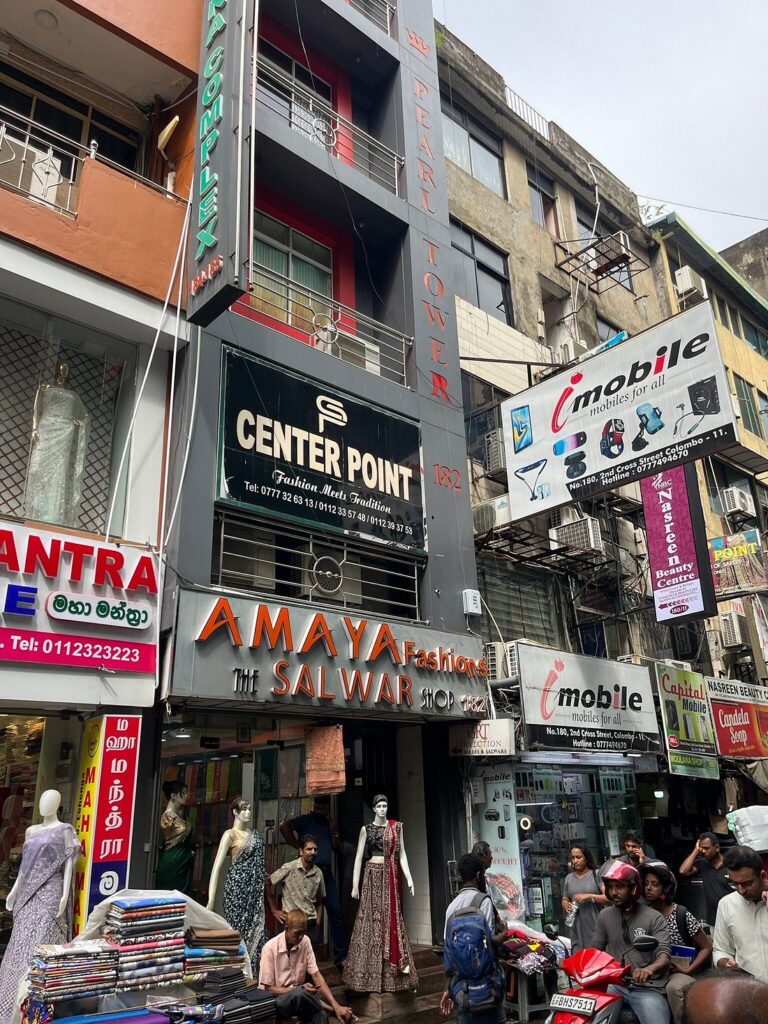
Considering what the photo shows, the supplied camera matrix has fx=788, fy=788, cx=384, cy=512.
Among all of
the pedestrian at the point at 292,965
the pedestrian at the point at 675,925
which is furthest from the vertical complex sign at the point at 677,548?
the pedestrian at the point at 292,965

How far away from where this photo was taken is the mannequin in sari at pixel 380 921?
29.4 ft

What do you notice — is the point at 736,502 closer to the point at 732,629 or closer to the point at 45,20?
the point at 732,629

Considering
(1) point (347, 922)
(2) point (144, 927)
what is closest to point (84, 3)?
(2) point (144, 927)

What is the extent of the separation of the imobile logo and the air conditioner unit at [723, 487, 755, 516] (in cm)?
1199

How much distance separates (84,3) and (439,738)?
10.3 m

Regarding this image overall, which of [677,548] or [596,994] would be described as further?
[677,548]

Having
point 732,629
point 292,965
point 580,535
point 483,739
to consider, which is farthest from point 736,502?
point 292,965

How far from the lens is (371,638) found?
32.1 feet

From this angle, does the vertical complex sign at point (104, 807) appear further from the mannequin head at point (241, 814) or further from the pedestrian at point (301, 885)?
the pedestrian at point (301, 885)

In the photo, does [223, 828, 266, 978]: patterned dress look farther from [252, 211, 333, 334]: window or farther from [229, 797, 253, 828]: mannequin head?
[252, 211, 333, 334]: window

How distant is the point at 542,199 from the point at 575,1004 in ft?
60.8

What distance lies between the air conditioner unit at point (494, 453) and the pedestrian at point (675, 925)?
30.2 ft

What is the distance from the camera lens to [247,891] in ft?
27.3

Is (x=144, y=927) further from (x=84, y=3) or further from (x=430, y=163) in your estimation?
(x=430, y=163)
